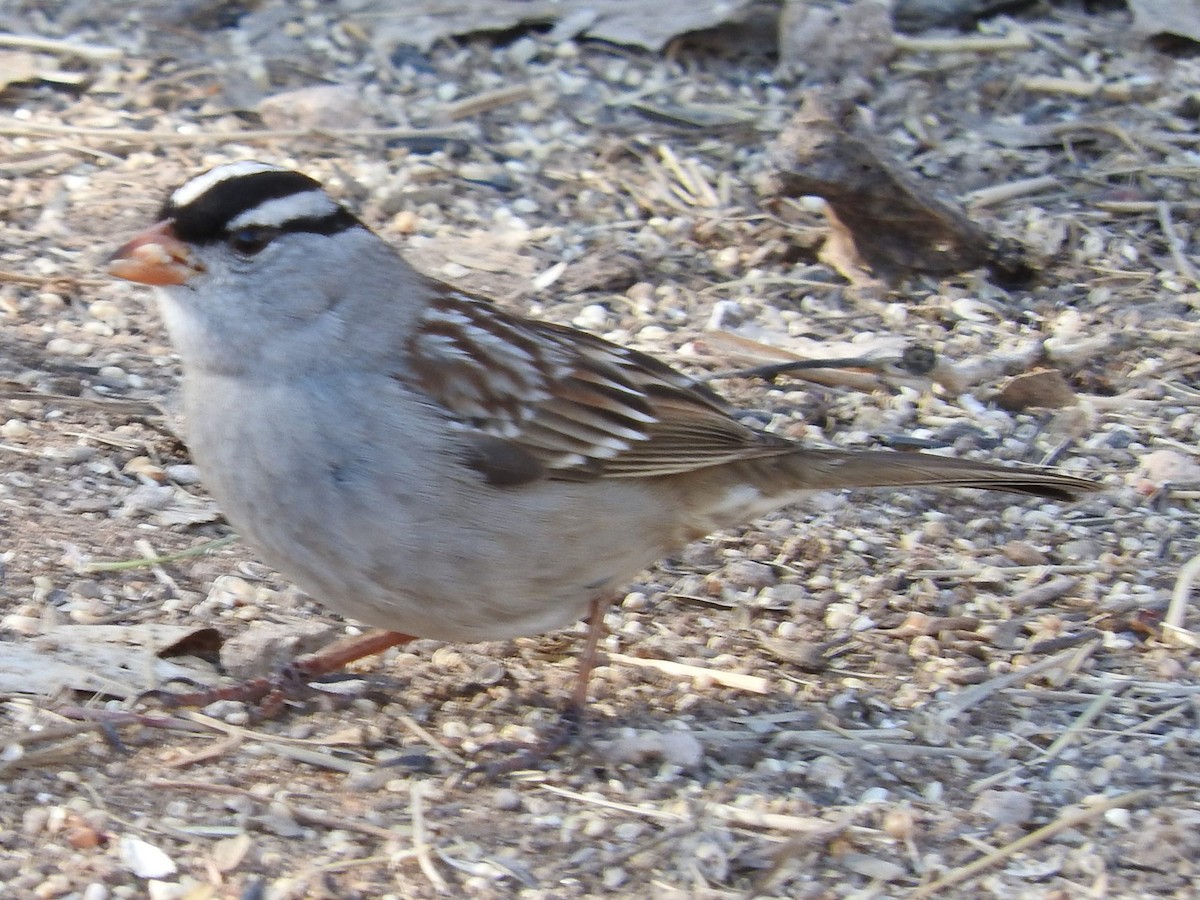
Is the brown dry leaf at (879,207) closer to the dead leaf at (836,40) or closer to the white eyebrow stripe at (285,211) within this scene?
the dead leaf at (836,40)

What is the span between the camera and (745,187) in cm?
490

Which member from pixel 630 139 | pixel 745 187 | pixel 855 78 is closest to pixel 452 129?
pixel 630 139

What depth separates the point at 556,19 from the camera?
5.51 metres

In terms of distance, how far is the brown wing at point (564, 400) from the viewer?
3086mm

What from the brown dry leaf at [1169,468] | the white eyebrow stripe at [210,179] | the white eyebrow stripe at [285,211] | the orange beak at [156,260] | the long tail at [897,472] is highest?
the white eyebrow stripe at [210,179]

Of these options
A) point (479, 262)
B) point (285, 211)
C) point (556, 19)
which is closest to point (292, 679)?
point (285, 211)

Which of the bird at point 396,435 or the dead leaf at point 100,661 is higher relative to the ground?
the bird at point 396,435

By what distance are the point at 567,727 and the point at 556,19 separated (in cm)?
304

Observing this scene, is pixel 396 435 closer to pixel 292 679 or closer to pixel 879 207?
pixel 292 679

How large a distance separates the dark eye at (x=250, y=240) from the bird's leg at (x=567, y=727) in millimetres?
889

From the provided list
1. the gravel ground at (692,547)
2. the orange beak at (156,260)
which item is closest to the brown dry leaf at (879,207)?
the gravel ground at (692,547)

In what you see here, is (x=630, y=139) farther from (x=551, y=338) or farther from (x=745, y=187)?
(x=551, y=338)

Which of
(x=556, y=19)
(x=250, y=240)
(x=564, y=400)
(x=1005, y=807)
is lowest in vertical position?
(x=1005, y=807)

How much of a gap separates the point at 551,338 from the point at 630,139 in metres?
1.83
